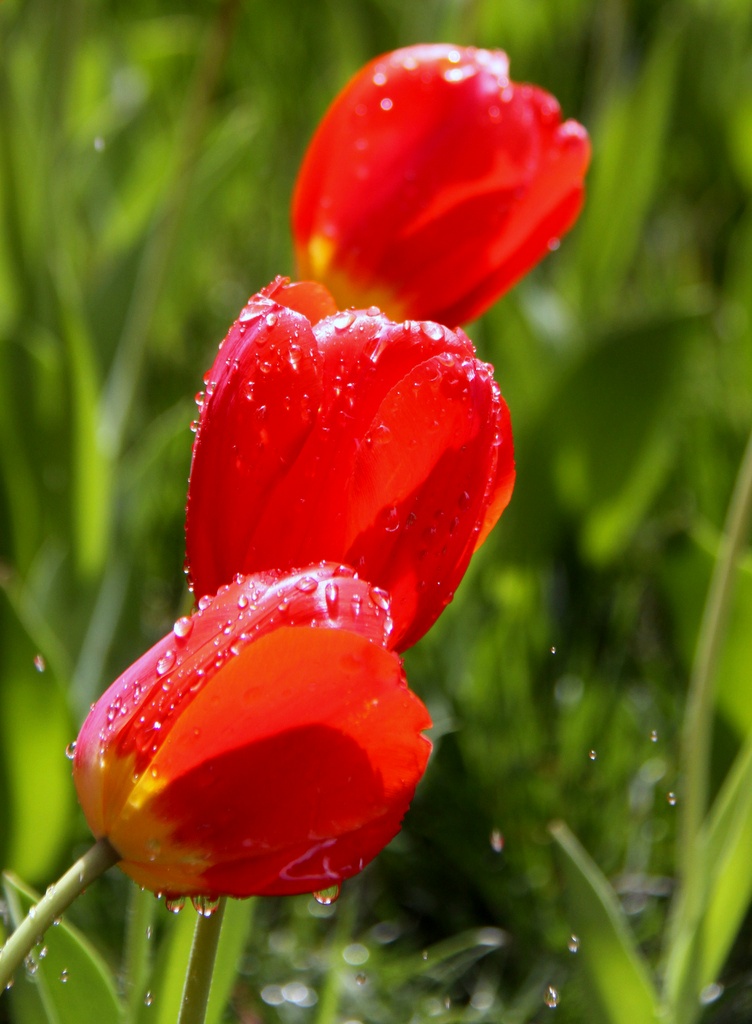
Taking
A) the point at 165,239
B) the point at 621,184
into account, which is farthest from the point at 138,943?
the point at 621,184

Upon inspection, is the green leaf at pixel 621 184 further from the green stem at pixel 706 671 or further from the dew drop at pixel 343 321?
the dew drop at pixel 343 321

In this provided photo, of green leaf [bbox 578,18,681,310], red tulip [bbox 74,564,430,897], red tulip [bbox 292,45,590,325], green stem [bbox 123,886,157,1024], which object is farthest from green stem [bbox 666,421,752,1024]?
green leaf [bbox 578,18,681,310]

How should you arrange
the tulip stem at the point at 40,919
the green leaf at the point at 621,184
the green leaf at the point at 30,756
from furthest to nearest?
1. the green leaf at the point at 621,184
2. the green leaf at the point at 30,756
3. the tulip stem at the point at 40,919

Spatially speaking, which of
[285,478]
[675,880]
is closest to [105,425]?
[675,880]

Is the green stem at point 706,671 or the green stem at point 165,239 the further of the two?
the green stem at point 165,239

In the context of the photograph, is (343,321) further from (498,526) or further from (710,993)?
(498,526)

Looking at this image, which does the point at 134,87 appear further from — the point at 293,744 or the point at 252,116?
the point at 293,744

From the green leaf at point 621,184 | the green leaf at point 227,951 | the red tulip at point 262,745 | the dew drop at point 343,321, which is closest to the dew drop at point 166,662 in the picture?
the red tulip at point 262,745

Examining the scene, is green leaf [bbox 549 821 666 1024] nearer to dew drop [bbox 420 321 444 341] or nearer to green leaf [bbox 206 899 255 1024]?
green leaf [bbox 206 899 255 1024]
